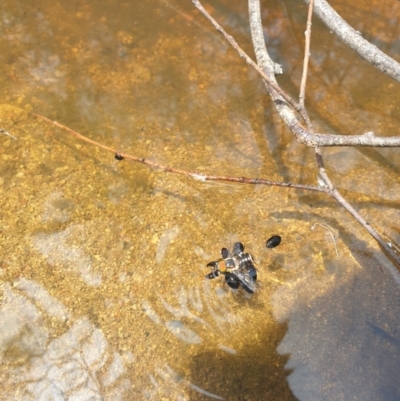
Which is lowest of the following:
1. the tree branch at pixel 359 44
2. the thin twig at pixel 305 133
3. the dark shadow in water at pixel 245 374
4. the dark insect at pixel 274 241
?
the dark shadow in water at pixel 245 374

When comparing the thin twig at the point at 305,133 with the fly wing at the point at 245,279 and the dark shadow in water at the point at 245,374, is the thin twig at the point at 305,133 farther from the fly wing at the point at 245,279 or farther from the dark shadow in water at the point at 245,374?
the dark shadow in water at the point at 245,374

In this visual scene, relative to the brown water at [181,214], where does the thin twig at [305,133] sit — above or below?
above

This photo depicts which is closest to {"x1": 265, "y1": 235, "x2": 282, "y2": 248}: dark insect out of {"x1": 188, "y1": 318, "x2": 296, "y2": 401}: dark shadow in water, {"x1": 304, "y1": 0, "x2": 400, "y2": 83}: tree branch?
{"x1": 188, "y1": 318, "x2": 296, "y2": 401}: dark shadow in water

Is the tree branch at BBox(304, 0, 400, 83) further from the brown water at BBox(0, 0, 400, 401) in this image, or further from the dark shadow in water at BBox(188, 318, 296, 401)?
the dark shadow in water at BBox(188, 318, 296, 401)

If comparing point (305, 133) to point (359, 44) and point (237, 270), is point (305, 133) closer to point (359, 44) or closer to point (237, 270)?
point (359, 44)

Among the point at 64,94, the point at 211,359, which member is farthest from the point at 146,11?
the point at 211,359

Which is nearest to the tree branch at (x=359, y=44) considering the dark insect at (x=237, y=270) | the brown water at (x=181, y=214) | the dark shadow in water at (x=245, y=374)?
the brown water at (x=181, y=214)

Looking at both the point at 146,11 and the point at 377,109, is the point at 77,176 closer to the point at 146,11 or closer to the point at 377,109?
the point at 146,11

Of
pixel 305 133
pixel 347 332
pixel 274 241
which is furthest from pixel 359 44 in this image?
pixel 347 332
